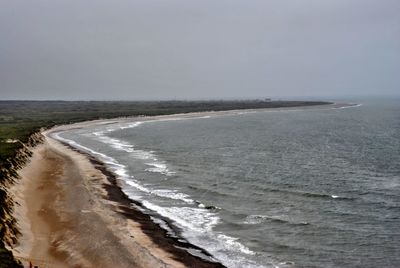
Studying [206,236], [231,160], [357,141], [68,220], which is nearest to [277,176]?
[231,160]

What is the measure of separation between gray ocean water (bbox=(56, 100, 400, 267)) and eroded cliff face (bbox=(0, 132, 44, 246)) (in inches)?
438

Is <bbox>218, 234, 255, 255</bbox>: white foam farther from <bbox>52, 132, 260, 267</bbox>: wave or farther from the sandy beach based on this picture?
the sandy beach

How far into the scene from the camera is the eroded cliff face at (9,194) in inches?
1120

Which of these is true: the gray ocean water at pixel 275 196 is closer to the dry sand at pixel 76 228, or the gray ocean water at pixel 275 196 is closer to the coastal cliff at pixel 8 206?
the dry sand at pixel 76 228

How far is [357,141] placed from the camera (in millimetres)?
93938

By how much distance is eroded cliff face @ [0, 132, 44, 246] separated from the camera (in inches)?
1120

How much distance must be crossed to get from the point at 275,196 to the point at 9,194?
76.9ft

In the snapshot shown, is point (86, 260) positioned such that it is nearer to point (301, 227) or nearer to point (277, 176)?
point (301, 227)

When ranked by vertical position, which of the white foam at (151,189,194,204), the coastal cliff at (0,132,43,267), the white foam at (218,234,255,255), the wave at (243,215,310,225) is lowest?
the white foam at (218,234,255,255)

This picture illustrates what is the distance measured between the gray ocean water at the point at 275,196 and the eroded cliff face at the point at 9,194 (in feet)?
36.5

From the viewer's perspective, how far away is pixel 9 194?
37969mm

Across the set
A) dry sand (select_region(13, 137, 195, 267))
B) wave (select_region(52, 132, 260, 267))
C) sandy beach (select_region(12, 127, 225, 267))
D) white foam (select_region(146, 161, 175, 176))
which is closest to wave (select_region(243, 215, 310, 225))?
wave (select_region(52, 132, 260, 267))

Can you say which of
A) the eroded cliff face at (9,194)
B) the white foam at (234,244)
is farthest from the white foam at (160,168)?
the white foam at (234,244)

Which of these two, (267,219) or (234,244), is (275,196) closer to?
(267,219)
